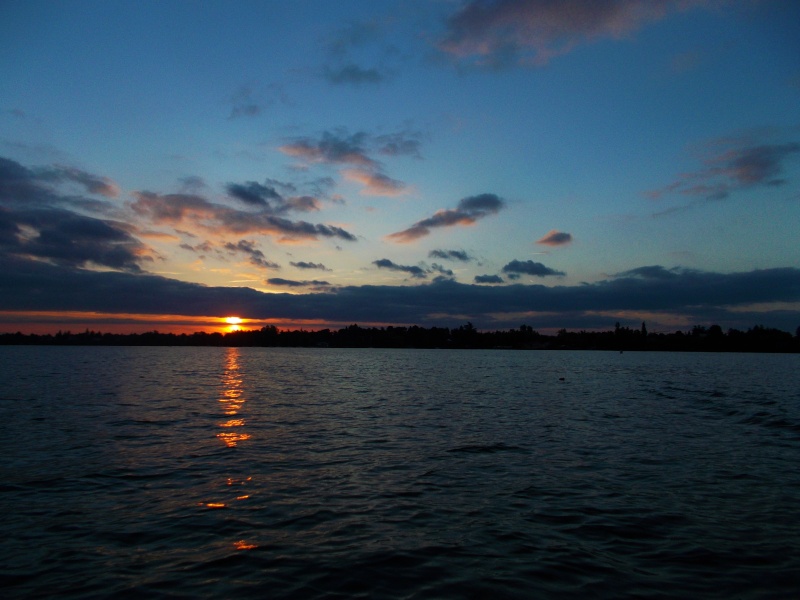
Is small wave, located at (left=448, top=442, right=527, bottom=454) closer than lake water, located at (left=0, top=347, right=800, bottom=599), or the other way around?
lake water, located at (left=0, top=347, right=800, bottom=599)

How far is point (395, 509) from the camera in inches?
606

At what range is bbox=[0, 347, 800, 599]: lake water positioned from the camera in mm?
10867

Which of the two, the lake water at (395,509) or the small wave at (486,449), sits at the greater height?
the lake water at (395,509)

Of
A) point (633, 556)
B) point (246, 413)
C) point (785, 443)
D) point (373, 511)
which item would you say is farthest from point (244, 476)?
point (785, 443)

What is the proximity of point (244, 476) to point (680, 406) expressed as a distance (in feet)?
128

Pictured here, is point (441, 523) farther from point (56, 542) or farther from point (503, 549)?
point (56, 542)

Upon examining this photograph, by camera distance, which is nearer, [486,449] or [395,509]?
[395,509]

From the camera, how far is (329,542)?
12.8m

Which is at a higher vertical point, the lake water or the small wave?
the lake water

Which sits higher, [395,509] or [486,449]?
[395,509]

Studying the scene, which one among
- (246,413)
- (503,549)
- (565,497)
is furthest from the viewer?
(246,413)

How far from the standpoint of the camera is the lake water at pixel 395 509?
10.9 m

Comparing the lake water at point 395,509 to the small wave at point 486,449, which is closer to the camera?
the lake water at point 395,509

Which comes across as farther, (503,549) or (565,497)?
(565,497)
